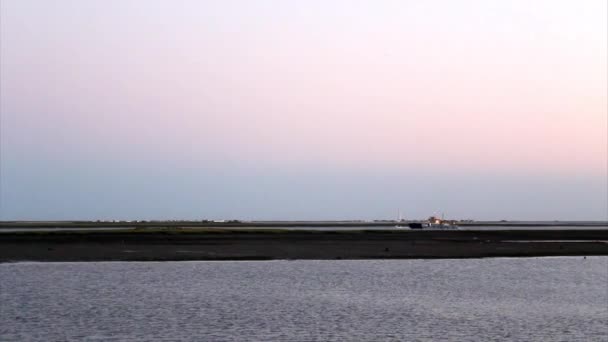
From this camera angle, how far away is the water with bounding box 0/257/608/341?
29.7m

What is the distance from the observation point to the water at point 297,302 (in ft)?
97.3

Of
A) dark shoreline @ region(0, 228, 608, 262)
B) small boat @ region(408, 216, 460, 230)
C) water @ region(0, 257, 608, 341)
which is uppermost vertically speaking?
small boat @ region(408, 216, 460, 230)

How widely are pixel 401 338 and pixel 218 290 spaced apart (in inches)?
554

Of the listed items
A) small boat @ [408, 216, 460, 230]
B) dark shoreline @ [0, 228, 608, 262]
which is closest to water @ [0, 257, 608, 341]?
dark shoreline @ [0, 228, 608, 262]

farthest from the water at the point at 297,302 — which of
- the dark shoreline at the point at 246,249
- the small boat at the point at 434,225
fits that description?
the small boat at the point at 434,225

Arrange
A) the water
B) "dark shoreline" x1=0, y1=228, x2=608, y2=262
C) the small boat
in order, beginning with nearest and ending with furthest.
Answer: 1. the water
2. "dark shoreline" x1=0, y1=228, x2=608, y2=262
3. the small boat

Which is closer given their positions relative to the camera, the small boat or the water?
the water

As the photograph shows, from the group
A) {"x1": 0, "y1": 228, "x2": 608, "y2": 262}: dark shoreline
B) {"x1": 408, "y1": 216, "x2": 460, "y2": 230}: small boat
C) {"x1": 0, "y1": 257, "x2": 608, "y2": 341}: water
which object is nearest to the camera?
{"x1": 0, "y1": 257, "x2": 608, "y2": 341}: water

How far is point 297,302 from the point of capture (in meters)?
37.6

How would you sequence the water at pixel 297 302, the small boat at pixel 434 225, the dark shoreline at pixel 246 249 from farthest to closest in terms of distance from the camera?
1. the small boat at pixel 434 225
2. the dark shoreline at pixel 246 249
3. the water at pixel 297 302

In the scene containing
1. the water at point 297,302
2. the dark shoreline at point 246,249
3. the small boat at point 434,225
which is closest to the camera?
the water at point 297,302

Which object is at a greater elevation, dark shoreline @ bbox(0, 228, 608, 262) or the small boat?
the small boat

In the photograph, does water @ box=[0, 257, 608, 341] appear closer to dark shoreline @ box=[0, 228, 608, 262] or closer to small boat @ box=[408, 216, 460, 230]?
dark shoreline @ box=[0, 228, 608, 262]

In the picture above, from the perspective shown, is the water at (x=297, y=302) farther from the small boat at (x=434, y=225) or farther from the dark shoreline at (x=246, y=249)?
the small boat at (x=434, y=225)
